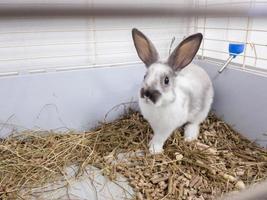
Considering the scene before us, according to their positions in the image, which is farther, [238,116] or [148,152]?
[238,116]

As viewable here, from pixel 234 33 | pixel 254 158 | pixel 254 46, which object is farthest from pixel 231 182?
pixel 234 33

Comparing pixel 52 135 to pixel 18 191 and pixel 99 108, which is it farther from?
pixel 18 191

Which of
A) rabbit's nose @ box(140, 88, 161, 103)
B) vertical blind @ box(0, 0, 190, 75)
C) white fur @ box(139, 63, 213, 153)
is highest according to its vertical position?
vertical blind @ box(0, 0, 190, 75)

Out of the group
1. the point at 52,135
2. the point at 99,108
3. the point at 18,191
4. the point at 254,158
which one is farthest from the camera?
the point at 99,108

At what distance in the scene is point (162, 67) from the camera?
4.38ft

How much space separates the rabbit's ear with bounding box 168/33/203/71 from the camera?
1.29m

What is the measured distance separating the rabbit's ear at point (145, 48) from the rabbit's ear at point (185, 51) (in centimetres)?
9

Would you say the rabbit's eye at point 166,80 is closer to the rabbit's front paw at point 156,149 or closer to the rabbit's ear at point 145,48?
the rabbit's ear at point 145,48

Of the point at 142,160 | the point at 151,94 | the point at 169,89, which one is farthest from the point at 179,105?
the point at 142,160

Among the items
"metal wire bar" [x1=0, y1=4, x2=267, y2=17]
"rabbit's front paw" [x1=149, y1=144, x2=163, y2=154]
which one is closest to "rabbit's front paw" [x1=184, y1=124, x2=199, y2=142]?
"rabbit's front paw" [x1=149, y1=144, x2=163, y2=154]

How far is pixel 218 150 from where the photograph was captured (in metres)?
1.53

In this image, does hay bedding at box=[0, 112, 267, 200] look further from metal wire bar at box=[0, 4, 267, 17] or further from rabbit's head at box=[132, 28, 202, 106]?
metal wire bar at box=[0, 4, 267, 17]

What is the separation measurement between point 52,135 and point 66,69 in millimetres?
384

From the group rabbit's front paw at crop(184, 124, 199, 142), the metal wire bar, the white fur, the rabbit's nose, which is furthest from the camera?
rabbit's front paw at crop(184, 124, 199, 142)
